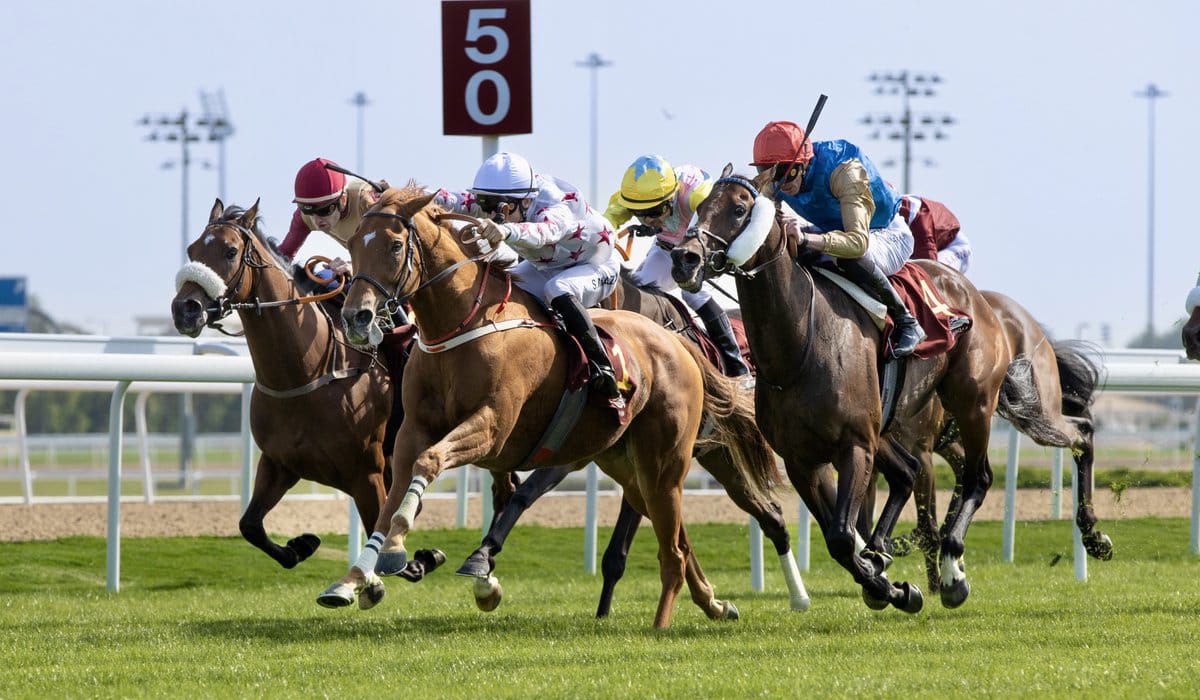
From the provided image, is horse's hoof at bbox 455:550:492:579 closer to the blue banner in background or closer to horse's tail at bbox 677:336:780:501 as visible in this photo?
horse's tail at bbox 677:336:780:501

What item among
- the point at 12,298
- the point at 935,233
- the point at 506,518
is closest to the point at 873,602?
the point at 506,518

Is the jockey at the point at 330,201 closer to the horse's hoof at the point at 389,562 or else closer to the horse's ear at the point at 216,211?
the horse's ear at the point at 216,211

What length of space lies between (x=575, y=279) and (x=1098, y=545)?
3.05 metres

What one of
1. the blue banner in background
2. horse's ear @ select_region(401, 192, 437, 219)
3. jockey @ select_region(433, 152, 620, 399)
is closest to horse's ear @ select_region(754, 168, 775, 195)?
jockey @ select_region(433, 152, 620, 399)

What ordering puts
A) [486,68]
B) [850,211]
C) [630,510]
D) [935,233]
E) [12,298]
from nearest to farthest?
1. [850,211]
2. [630,510]
3. [935,233]
4. [486,68]
5. [12,298]

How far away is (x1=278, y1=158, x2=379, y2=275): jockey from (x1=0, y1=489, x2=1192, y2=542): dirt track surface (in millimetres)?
3471

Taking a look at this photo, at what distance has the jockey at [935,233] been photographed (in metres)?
7.92

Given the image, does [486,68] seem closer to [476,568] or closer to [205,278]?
[205,278]

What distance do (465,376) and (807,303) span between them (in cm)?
143

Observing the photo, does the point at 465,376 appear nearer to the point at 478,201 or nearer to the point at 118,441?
the point at 478,201

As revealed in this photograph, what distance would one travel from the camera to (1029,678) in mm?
4520

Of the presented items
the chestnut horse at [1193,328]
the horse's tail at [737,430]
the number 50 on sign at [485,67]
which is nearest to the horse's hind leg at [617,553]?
the horse's tail at [737,430]

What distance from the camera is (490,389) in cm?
559

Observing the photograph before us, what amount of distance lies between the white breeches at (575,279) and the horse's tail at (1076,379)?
2935 mm
